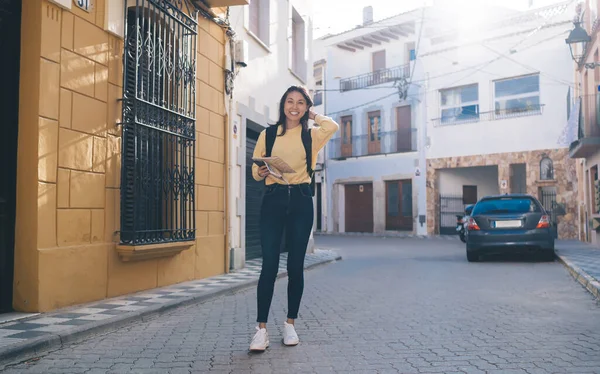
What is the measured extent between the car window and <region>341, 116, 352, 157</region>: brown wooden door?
1878 cm

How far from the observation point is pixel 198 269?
338 inches

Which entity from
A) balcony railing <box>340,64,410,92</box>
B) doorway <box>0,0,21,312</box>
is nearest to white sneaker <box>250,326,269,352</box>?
doorway <box>0,0,21,312</box>

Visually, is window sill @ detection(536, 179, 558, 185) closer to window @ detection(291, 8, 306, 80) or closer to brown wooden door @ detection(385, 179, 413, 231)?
brown wooden door @ detection(385, 179, 413, 231)

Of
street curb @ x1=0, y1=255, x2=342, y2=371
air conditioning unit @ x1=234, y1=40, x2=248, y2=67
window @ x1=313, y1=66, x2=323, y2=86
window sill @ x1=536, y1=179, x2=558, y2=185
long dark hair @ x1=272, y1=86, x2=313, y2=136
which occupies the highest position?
window @ x1=313, y1=66, x2=323, y2=86

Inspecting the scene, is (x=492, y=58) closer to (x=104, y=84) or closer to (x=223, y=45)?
(x=223, y=45)

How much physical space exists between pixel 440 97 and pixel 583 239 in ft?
31.3

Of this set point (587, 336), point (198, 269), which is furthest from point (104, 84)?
point (587, 336)

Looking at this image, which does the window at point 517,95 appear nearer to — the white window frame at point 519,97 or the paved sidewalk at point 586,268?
the white window frame at point 519,97

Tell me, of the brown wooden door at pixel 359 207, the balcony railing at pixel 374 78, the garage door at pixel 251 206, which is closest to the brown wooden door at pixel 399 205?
the brown wooden door at pixel 359 207

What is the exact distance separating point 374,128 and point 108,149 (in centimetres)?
2392

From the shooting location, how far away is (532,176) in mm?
23094

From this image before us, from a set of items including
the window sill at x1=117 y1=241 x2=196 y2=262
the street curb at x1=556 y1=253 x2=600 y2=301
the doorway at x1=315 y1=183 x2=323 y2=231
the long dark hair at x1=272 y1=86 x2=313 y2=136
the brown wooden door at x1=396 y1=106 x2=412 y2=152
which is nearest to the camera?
the long dark hair at x1=272 y1=86 x2=313 y2=136

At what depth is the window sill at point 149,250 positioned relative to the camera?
6711 millimetres

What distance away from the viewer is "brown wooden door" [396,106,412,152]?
2775cm
